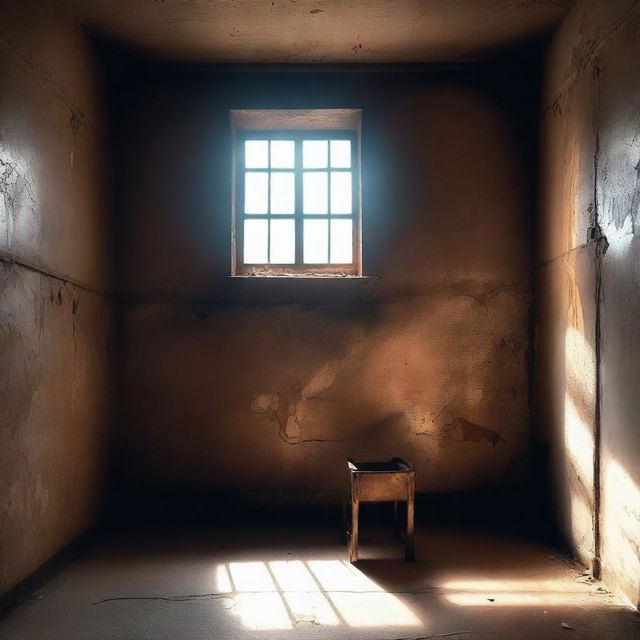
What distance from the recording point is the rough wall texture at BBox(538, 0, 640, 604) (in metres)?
3.29

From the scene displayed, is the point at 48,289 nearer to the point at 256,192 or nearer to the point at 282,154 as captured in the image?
the point at 256,192

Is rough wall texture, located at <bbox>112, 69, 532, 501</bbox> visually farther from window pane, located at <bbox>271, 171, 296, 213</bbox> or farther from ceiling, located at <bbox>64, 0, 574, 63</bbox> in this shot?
window pane, located at <bbox>271, 171, 296, 213</bbox>

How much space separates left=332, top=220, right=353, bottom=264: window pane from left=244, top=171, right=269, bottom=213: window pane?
63cm

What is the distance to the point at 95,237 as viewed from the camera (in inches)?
181

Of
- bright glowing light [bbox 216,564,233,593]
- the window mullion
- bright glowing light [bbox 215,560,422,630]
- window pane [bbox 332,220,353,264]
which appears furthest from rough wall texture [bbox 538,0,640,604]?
bright glowing light [bbox 216,564,233,593]

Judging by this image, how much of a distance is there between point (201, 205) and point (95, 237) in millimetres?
906

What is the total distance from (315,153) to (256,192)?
2.02ft

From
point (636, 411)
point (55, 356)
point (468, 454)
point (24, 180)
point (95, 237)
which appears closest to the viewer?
point (636, 411)

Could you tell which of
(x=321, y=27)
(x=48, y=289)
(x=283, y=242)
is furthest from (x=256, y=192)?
(x=48, y=289)

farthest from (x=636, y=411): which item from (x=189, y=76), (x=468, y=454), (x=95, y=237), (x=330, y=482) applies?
(x=189, y=76)

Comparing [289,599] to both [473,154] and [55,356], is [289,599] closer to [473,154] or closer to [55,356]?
[55,356]

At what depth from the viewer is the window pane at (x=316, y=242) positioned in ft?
17.2

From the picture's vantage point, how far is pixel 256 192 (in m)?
5.27

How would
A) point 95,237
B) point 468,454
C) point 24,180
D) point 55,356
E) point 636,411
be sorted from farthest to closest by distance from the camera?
point 468,454, point 95,237, point 55,356, point 24,180, point 636,411
